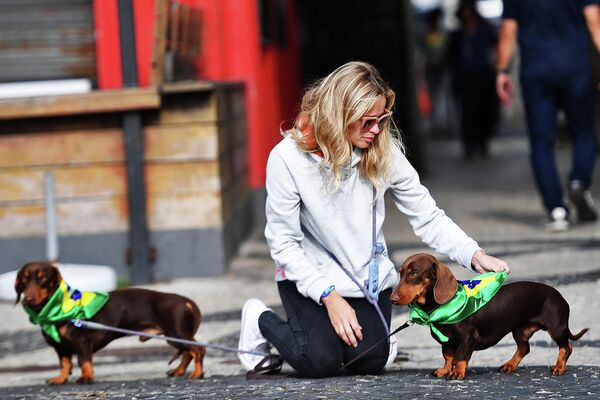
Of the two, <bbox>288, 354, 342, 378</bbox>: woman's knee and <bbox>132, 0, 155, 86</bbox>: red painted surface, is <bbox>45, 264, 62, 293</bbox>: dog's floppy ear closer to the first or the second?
<bbox>288, 354, 342, 378</bbox>: woman's knee

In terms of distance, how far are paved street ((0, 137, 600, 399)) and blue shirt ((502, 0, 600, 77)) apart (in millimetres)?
1192

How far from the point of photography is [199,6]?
9953mm

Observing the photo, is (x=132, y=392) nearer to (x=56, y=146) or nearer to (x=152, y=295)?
(x=152, y=295)

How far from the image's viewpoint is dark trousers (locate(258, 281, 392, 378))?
205 inches

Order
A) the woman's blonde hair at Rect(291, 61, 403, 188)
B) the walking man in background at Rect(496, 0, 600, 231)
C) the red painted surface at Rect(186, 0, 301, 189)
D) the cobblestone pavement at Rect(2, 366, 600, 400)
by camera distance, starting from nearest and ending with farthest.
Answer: the cobblestone pavement at Rect(2, 366, 600, 400)
the woman's blonde hair at Rect(291, 61, 403, 188)
the walking man in background at Rect(496, 0, 600, 231)
the red painted surface at Rect(186, 0, 301, 189)

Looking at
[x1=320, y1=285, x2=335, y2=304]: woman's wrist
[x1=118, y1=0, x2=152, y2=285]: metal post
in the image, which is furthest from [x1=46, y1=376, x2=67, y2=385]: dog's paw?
[x1=118, y1=0, x2=152, y2=285]: metal post

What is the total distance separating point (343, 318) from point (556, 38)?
4740 mm

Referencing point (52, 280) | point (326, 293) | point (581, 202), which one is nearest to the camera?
point (326, 293)

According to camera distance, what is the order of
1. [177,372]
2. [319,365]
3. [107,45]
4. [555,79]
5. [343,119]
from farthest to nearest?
1. [555,79]
2. [107,45]
3. [177,372]
4. [319,365]
5. [343,119]

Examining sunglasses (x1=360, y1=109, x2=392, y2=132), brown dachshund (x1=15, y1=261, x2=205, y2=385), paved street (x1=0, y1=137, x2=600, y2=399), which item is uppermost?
sunglasses (x1=360, y1=109, x2=392, y2=132)

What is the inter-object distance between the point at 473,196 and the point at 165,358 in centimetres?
655

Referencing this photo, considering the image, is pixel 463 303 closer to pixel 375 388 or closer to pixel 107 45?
pixel 375 388

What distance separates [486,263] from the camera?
490 cm

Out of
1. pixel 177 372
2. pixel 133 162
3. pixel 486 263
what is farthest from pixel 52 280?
pixel 133 162
